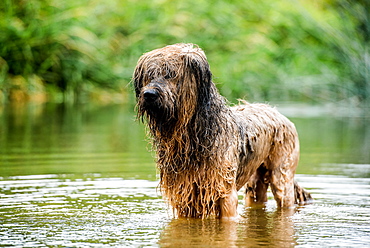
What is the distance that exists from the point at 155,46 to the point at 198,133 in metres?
17.8

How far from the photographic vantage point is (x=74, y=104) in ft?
75.2

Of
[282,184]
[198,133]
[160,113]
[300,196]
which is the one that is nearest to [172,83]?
[160,113]

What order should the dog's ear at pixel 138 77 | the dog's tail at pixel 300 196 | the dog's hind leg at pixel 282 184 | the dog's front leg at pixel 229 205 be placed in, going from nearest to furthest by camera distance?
1. the dog's ear at pixel 138 77
2. the dog's front leg at pixel 229 205
3. the dog's hind leg at pixel 282 184
4. the dog's tail at pixel 300 196

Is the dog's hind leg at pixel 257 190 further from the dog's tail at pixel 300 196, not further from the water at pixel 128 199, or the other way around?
the dog's tail at pixel 300 196

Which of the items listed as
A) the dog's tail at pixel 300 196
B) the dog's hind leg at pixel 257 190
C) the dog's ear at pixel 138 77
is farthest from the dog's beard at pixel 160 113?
the dog's tail at pixel 300 196

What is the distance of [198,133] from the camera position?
687cm

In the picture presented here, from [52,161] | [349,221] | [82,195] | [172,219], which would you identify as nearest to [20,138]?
[52,161]

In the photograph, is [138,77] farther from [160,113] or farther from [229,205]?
[229,205]

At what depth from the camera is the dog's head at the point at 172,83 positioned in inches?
251

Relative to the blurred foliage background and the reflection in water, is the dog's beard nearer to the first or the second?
the reflection in water

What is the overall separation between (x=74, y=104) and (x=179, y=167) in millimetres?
16243

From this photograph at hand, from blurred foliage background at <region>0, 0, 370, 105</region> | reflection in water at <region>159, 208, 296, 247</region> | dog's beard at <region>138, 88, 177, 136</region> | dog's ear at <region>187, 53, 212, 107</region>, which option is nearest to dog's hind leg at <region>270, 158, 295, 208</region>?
reflection in water at <region>159, 208, 296, 247</region>

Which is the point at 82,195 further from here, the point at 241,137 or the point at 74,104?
the point at 74,104

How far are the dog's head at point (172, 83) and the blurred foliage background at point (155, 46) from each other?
13.4 meters
